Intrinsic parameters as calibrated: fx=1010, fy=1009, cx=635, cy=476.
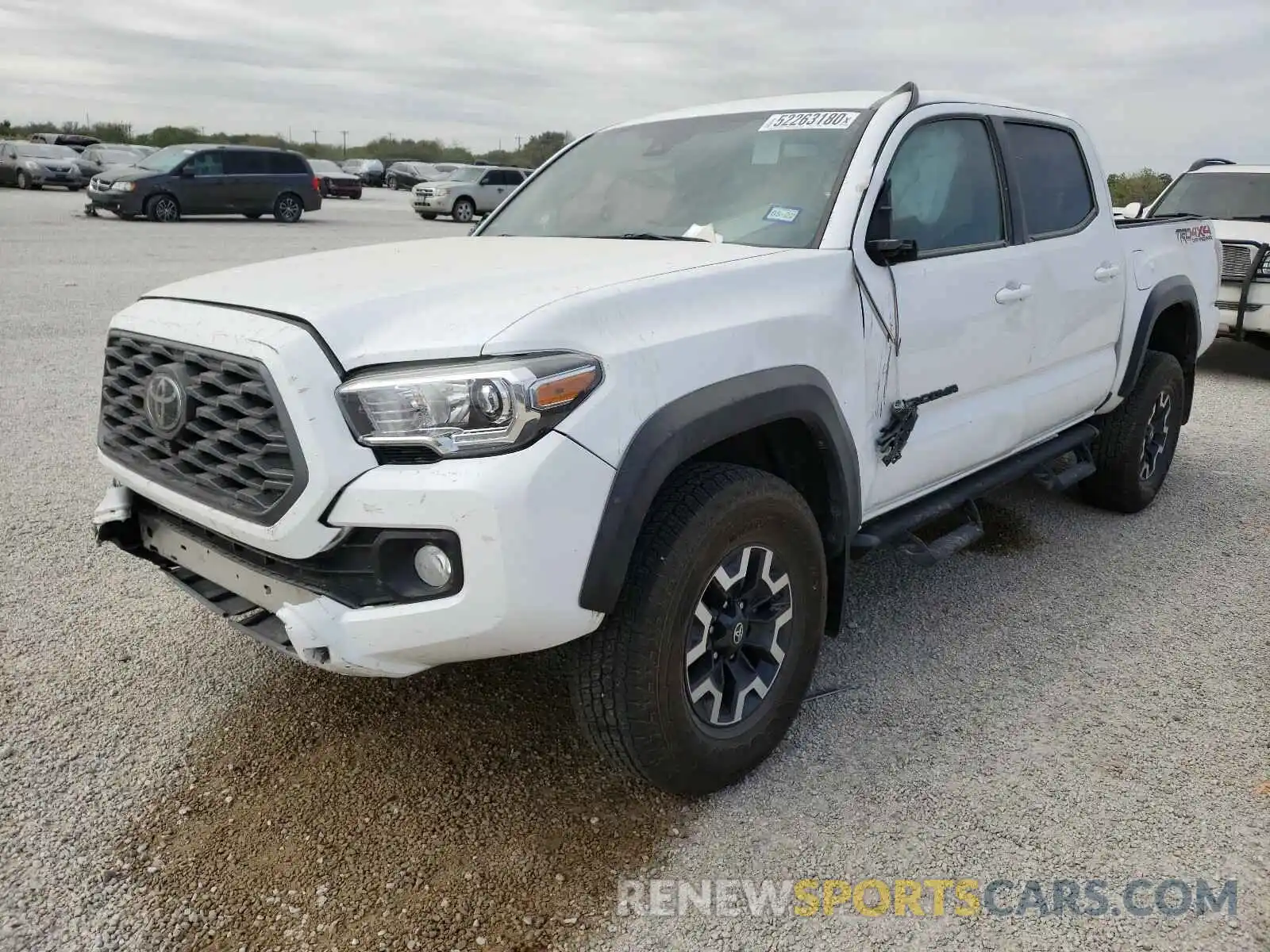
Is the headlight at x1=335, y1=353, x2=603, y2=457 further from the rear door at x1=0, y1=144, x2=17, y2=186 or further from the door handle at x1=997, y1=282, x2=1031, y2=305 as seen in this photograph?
the rear door at x1=0, y1=144, x2=17, y2=186

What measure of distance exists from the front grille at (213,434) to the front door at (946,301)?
1732 millimetres

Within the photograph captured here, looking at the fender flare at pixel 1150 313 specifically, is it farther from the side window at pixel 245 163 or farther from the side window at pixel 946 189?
the side window at pixel 245 163

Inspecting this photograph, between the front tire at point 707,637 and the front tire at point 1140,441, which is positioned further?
the front tire at point 1140,441

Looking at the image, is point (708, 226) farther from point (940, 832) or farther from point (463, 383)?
point (940, 832)

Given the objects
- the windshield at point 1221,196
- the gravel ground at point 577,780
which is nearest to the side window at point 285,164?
the windshield at point 1221,196

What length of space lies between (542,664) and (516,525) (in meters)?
1.45

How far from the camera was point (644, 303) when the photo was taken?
2.49m

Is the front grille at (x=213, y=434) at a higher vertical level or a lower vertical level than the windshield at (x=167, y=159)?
lower

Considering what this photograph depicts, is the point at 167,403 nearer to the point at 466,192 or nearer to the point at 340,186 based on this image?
the point at 466,192

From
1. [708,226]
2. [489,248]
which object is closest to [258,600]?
[489,248]

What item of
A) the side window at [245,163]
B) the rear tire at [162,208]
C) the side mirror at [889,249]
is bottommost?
the side mirror at [889,249]

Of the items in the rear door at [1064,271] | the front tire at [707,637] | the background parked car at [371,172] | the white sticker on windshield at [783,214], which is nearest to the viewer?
the front tire at [707,637]

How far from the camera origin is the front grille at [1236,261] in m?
8.60

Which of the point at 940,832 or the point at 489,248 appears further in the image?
the point at 489,248
